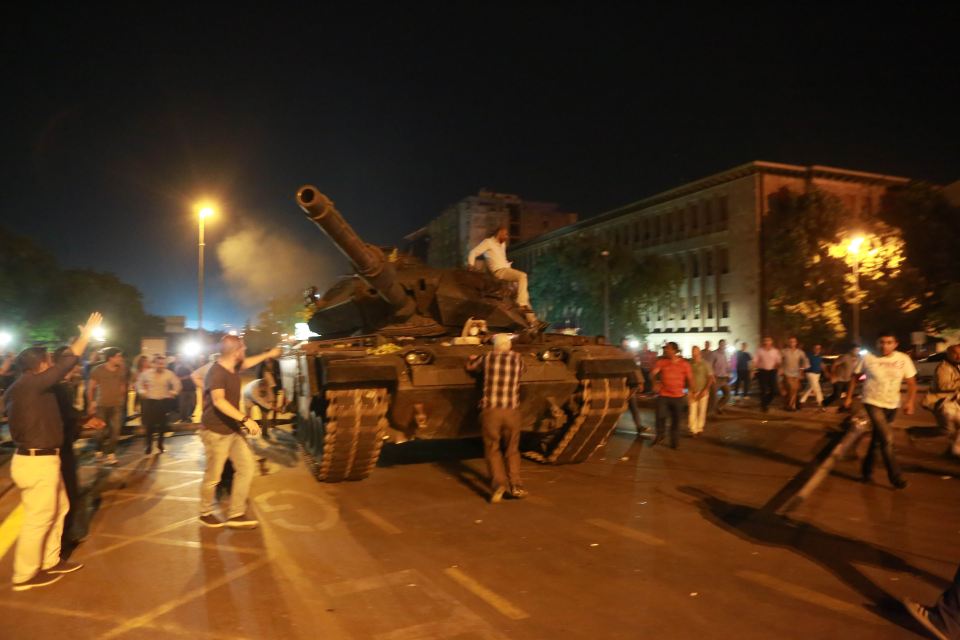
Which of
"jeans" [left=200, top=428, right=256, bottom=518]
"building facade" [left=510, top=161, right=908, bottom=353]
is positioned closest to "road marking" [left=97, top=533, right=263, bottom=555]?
"jeans" [left=200, top=428, right=256, bottom=518]

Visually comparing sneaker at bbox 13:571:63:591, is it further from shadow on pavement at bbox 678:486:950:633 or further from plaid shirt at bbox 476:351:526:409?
shadow on pavement at bbox 678:486:950:633

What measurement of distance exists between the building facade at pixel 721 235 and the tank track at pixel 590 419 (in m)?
31.5

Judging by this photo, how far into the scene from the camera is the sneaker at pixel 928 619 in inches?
159

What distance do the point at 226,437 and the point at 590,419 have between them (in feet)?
14.1

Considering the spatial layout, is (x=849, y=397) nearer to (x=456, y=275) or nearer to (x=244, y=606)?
(x=456, y=275)

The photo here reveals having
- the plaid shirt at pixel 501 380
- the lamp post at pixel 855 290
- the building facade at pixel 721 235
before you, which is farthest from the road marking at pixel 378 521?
the building facade at pixel 721 235

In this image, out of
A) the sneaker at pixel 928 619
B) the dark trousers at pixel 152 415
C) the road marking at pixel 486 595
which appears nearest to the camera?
the sneaker at pixel 928 619

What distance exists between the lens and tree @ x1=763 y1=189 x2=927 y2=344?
3197 cm

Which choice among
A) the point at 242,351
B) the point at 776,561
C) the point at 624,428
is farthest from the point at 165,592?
the point at 624,428

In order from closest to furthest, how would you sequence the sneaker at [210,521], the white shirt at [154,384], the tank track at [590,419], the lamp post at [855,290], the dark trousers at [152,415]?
the sneaker at [210,521]
the tank track at [590,419]
the white shirt at [154,384]
the dark trousers at [152,415]
the lamp post at [855,290]

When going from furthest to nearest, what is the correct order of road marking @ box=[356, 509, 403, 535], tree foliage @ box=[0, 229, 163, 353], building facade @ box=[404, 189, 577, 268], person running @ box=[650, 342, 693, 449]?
building facade @ box=[404, 189, 577, 268] < tree foliage @ box=[0, 229, 163, 353] < person running @ box=[650, 342, 693, 449] < road marking @ box=[356, 509, 403, 535]

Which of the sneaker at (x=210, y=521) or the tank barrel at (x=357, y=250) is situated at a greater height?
the tank barrel at (x=357, y=250)

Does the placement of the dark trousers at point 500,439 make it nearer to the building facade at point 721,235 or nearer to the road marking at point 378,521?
the road marking at point 378,521

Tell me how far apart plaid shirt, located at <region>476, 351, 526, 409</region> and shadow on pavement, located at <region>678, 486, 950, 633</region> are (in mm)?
2133
